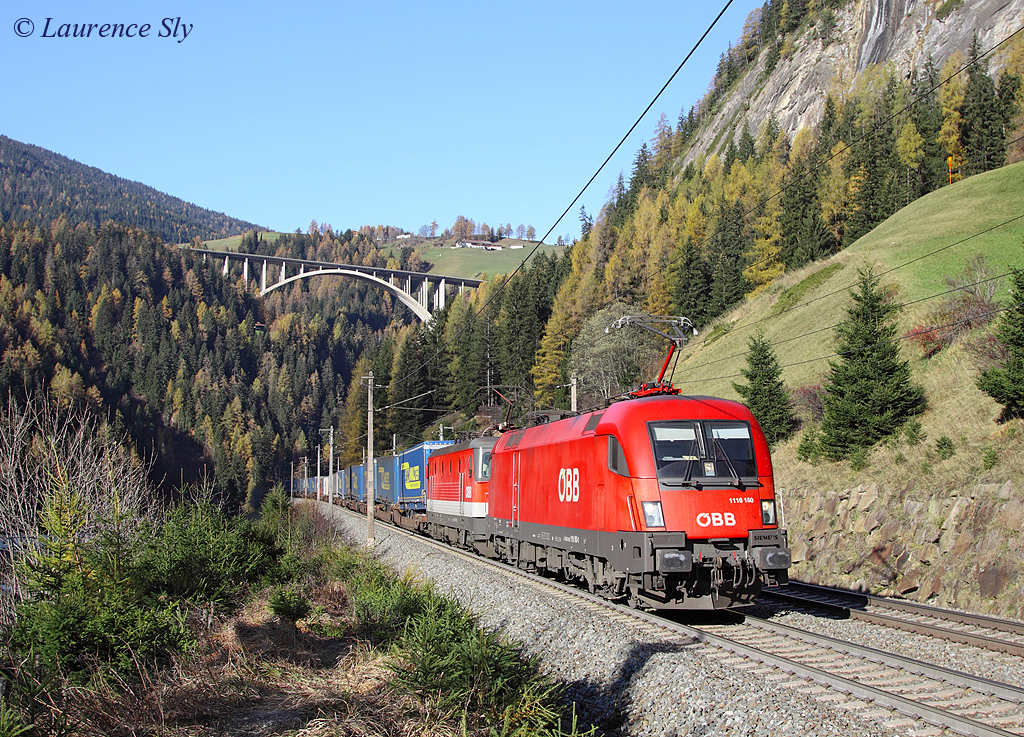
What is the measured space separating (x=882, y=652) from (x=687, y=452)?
3.76 metres

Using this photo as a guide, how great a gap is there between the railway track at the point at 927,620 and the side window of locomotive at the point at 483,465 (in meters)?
9.96

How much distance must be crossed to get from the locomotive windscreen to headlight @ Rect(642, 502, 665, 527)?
0.39 m

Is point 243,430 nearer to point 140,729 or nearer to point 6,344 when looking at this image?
point 6,344

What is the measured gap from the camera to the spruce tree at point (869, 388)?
71.8 feet

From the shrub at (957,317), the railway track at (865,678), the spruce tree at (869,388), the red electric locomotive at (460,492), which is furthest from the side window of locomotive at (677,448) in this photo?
the shrub at (957,317)

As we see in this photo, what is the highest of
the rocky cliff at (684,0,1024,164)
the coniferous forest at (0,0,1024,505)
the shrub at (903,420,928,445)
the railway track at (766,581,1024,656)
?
the rocky cliff at (684,0,1024,164)

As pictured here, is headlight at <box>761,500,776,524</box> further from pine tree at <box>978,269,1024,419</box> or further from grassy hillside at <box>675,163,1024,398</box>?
grassy hillside at <box>675,163,1024,398</box>

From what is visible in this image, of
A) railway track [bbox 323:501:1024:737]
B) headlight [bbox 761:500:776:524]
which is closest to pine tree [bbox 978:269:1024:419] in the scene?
headlight [bbox 761:500:776:524]

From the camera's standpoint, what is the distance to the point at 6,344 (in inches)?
4845

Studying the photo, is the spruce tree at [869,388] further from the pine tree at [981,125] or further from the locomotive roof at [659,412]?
the pine tree at [981,125]

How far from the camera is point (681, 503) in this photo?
11281 millimetres

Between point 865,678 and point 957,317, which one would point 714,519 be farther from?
point 957,317

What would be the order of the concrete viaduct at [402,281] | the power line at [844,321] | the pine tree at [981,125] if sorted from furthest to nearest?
the concrete viaduct at [402,281]
the pine tree at [981,125]
the power line at [844,321]

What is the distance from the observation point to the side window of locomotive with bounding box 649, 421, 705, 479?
11469 mm
